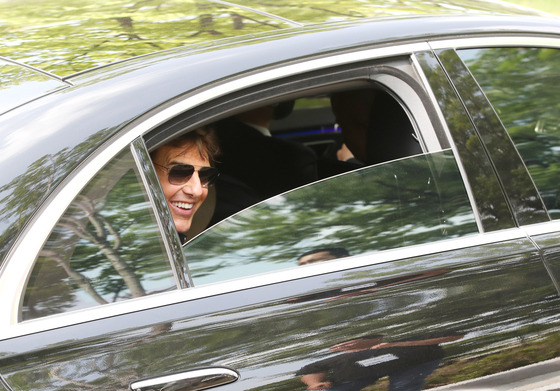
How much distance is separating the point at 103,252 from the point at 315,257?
0.50m

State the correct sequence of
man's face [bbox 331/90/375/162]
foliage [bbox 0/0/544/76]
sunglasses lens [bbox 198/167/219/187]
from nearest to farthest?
foliage [bbox 0/0/544/76], sunglasses lens [bbox 198/167/219/187], man's face [bbox 331/90/375/162]

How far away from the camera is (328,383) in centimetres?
168

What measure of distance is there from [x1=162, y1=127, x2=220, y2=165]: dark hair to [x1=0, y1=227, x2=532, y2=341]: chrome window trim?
2.02ft

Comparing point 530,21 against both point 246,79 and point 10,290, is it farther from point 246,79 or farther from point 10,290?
point 10,290

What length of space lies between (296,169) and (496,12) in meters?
1.22

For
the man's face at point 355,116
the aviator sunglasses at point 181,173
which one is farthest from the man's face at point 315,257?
the man's face at point 355,116

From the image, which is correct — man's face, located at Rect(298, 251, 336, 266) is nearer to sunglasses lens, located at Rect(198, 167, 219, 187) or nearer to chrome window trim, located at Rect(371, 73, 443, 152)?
chrome window trim, located at Rect(371, 73, 443, 152)

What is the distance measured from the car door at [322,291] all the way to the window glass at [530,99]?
18 centimetres

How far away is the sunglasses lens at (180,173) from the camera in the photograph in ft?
7.22

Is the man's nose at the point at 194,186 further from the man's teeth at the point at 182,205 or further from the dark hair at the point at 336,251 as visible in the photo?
the dark hair at the point at 336,251

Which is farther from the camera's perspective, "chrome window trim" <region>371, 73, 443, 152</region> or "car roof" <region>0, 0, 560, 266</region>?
"chrome window trim" <region>371, 73, 443, 152</region>

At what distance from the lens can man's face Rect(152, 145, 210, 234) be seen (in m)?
2.16

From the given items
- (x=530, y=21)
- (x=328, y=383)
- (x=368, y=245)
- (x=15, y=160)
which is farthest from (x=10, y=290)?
(x=530, y=21)

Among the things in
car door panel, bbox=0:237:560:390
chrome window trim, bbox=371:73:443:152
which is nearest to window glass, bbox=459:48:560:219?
chrome window trim, bbox=371:73:443:152
